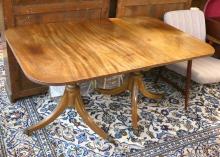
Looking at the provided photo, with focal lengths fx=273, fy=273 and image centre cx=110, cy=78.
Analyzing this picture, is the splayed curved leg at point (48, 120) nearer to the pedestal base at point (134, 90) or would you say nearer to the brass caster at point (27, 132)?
the brass caster at point (27, 132)

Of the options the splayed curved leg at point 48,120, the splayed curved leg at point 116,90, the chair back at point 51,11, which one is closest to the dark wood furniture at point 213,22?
the splayed curved leg at point 116,90

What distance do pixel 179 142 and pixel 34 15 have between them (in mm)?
1416

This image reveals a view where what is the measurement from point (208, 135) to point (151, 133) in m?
0.46

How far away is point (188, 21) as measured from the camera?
2.47 m

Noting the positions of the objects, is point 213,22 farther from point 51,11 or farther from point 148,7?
point 51,11

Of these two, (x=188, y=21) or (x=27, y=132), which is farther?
(x=188, y=21)

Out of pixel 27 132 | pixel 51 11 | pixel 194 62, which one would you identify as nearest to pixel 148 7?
pixel 194 62

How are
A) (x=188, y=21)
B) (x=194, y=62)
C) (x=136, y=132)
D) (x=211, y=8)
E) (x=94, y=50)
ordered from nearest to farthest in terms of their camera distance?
(x=94, y=50) < (x=136, y=132) < (x=194, y=62) < (x=188, y=21) < (x=211, y=8)

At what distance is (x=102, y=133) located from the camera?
6.43ft

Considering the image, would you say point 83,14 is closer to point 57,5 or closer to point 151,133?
point 57,5

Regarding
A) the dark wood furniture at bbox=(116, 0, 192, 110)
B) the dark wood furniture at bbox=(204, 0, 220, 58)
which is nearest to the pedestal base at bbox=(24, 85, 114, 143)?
the dark wood furniture at bbox=(116, 0, 192, 110)

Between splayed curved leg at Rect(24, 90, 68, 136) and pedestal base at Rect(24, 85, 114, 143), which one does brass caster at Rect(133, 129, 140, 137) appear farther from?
splayed curved leg at Rect(24, 90, 68, 136)

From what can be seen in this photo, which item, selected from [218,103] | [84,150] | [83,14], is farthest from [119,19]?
[218,103]

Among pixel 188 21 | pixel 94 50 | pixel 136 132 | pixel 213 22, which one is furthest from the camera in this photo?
pixel 213 22
